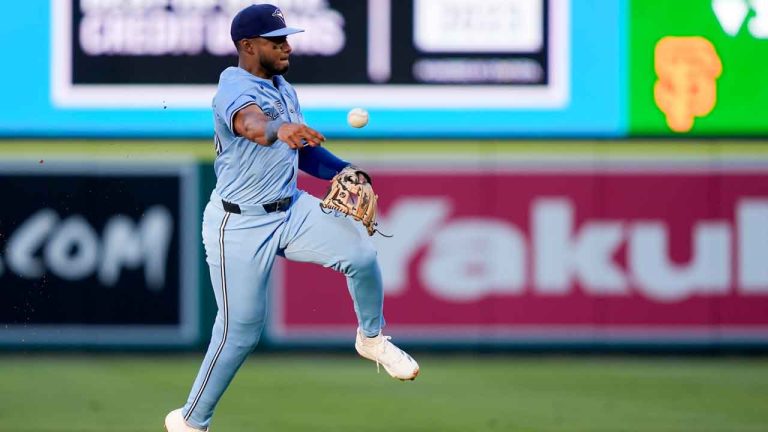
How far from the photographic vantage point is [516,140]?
9.93m

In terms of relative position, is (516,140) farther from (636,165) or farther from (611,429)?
(611,429)

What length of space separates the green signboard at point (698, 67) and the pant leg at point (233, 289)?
4.51m

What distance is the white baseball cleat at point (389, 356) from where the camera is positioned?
6320 mm

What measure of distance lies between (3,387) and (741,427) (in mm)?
3874

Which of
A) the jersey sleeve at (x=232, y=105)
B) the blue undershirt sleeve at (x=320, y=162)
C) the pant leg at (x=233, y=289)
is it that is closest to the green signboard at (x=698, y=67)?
the blue undershirt sleeve at (x=320, y=162)

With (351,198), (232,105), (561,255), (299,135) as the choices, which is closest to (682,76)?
(561,255)

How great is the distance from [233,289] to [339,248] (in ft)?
1.40

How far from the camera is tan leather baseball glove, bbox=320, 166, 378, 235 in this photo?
6160 mm

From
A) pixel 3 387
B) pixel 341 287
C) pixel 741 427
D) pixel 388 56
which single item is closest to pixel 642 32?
pixel 388 56

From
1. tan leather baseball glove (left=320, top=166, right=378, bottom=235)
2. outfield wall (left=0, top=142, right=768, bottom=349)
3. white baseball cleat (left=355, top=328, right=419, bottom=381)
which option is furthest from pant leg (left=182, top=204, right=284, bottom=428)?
outfield wall (left=0, top=142, right=768, bottom=349)

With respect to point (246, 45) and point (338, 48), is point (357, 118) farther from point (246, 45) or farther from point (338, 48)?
point (338, 48)

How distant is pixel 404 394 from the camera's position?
334 inches

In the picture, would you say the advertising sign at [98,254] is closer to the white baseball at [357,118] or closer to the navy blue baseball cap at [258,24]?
the navy blue baseball cap at [258,24]

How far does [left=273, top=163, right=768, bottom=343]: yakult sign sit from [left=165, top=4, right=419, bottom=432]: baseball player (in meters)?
3.63
